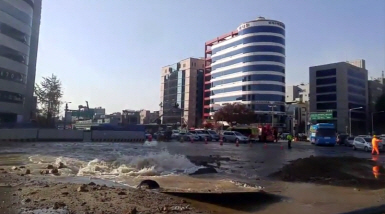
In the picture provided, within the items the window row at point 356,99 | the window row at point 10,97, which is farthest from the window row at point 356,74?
the window row at point 10,97

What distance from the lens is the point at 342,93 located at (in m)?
95.8

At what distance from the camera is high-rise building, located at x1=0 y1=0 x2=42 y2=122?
4800 centimetres

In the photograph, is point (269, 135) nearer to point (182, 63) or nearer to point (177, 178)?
point (177, 178)

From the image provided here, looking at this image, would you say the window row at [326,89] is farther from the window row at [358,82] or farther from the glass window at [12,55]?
the glass window at [12,55]

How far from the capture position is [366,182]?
37.5ft

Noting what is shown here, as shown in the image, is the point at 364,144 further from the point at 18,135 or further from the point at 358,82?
the point at 358,82

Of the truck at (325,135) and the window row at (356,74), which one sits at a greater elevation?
the window row at (356,74)

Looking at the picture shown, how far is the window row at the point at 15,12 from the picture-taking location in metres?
47.3

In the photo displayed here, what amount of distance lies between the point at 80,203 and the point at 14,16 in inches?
1998

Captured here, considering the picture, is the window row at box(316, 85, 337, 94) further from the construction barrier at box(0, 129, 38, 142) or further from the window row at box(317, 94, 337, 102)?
the construction barrier at box(0, 129, 38, 142)

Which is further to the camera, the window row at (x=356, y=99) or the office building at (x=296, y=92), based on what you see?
the office building at (x=296, y=92)

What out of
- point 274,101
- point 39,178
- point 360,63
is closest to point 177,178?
point 39,178

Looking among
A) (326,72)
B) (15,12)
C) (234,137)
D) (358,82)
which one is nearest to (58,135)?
(15,12)

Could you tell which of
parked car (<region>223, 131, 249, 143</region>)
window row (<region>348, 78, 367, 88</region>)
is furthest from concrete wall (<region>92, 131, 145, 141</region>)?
window row (<region>348, 78, 367, 88</region>)
